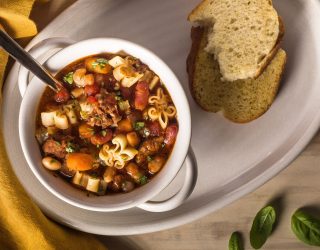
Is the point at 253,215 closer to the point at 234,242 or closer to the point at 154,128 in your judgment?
the point at 234,242

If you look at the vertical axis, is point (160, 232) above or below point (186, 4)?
below

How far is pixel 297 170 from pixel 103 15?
120 cm

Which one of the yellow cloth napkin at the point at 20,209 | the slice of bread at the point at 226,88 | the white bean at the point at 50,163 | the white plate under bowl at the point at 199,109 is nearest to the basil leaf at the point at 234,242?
the white plate under bowl at the point at 199,109

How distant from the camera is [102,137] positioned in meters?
2.22

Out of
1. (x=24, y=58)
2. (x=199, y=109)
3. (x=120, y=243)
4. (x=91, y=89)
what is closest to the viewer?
(x=24, y=58)

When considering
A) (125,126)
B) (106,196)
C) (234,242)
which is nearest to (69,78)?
(125,126)

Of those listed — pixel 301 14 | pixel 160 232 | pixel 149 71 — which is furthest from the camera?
pixel 160 232

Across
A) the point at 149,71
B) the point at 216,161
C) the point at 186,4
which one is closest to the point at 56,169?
the point at 149,71

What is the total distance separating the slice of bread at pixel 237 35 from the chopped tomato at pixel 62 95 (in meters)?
0.67

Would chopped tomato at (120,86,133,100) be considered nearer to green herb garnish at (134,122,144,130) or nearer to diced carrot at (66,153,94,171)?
green herb garnish at (134,122,144,130)

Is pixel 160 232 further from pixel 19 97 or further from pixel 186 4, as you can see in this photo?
pixel 186 4

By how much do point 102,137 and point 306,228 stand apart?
1.08 metres

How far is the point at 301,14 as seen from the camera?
8.11 ft

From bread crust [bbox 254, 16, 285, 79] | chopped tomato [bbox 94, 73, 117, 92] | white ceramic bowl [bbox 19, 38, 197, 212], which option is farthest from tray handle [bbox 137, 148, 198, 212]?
bread crust [bbox 254, 16, 285, 79]
